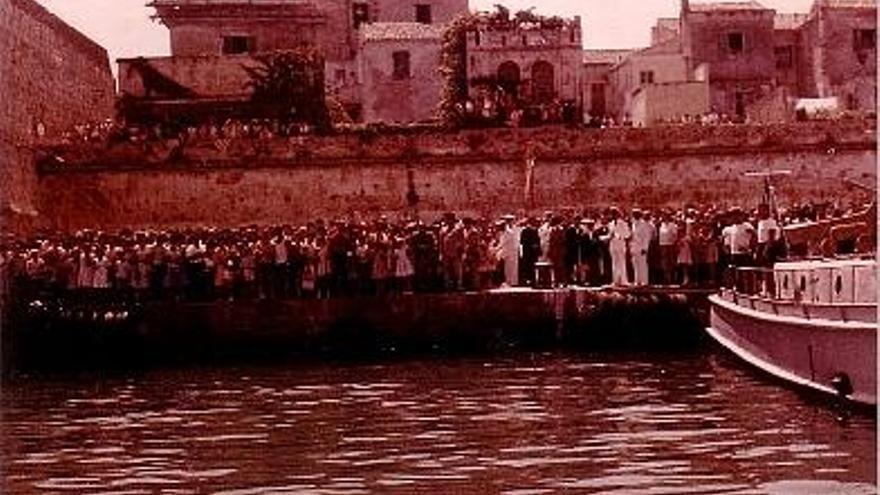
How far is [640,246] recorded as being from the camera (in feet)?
80.3

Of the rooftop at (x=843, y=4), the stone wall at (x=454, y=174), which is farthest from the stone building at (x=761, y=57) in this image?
the stone wall at (x=454, y=174)

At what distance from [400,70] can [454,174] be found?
14325 mm

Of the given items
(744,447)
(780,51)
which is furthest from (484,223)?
(780,51)

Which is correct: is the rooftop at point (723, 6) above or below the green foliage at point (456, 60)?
above

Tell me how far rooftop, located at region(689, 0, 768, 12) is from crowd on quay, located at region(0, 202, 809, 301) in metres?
29.3

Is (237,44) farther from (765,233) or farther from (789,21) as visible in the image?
(765,233)

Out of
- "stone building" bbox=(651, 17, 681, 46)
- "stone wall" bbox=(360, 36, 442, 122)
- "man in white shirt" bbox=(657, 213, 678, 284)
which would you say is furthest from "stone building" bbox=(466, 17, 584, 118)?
"man in white shirt" bbox=(657, 213, 678, 284)

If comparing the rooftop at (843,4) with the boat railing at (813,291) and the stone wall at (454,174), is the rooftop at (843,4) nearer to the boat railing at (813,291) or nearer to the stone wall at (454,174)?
the stone wall at (454,174)

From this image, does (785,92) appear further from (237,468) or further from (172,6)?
(237,468)

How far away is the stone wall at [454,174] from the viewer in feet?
116

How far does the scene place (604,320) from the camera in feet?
77.0

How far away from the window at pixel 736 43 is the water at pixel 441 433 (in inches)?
1325

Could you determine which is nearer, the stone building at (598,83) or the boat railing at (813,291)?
the boat railing at (813,291)

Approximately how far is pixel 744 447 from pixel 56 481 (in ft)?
20.3
